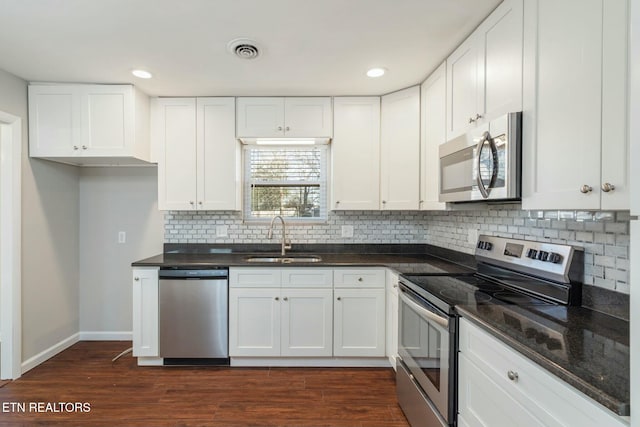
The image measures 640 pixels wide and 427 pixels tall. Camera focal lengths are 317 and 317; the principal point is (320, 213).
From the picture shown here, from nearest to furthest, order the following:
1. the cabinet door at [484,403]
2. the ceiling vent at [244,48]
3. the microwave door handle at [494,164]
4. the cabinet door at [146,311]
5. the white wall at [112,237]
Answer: the cabinet door at [484,403]
the microwave door handle at [494,164]
the ceiling vent at [244,48]
the cabinet door at [146,311]
the white wall at [112,237]

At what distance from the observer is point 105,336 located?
3.27 m

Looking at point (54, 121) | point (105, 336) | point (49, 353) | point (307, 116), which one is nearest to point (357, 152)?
point (307, 116)

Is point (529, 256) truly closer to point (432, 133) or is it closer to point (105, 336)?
point (432, 133)

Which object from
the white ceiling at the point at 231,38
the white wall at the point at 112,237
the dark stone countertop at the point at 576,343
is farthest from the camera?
the white wall at the point at 112,237

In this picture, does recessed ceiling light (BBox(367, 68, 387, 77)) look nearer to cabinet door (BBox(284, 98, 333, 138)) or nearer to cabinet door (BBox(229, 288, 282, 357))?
cabinet door (BBox(284, 98, 333, 138))

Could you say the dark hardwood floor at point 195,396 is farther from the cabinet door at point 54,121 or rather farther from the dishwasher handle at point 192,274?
the cabinet door at point 54,121

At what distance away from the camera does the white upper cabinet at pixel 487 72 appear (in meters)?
1.50

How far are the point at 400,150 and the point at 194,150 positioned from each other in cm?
188

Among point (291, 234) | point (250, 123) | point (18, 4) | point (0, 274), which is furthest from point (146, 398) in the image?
point (18, 4)

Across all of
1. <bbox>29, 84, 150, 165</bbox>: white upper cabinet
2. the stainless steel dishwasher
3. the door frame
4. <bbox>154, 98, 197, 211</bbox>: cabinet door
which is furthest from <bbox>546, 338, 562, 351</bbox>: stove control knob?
the door frame

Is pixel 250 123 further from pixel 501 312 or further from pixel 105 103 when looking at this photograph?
pixel 501 312

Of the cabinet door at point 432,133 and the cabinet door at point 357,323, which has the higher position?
the cabinet door at point 432,133

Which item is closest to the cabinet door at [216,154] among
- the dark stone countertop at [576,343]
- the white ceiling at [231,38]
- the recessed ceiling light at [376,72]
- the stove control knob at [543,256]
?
the white ceiling at [231,38]

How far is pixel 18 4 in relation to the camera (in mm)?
1657
